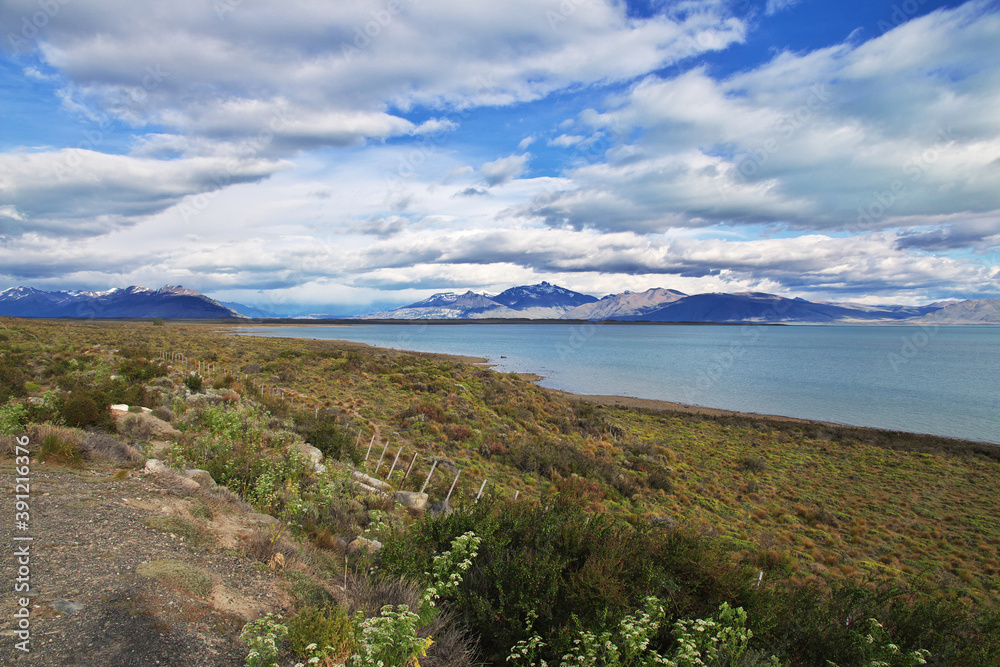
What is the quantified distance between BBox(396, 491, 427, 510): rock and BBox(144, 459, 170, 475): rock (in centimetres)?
453

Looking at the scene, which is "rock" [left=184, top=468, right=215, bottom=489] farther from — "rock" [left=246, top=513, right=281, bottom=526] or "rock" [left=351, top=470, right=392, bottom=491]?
"rock" [left=351, top=470, right=392, bottom=491]

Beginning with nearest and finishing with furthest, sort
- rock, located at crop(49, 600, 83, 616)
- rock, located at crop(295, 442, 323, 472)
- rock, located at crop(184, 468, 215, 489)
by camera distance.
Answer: rock, located at crop(49, 600, 83, 616) → rock, located at crop(184, 468, 215, 489) → rock, located at crop(295, 442, 323, 472)

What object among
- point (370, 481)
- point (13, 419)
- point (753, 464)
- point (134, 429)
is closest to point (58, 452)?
point (13, 419)

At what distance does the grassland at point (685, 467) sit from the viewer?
13453 millimetres

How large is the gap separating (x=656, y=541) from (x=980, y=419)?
47917 mm

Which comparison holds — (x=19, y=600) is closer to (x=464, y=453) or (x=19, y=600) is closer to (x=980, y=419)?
(x=464, y=453)

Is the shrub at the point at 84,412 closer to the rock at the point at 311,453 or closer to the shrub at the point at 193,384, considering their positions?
the rock at the point at 311,453

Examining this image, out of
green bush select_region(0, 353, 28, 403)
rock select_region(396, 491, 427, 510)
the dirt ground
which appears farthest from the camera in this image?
green bush select_region(0, 353, 28, 403)

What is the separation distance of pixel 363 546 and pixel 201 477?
329 cm

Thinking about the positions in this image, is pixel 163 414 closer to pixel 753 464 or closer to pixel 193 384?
pixel 193 384

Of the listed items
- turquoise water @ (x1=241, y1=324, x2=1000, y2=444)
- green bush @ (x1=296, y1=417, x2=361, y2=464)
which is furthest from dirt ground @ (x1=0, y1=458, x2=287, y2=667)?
turquoise water @ (x1=241, y1=324, x2=1000, y2=444)

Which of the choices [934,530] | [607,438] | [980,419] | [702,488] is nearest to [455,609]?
[702,488]

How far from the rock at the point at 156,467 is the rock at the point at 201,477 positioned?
0.31m

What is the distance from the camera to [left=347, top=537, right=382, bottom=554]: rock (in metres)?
6.82
